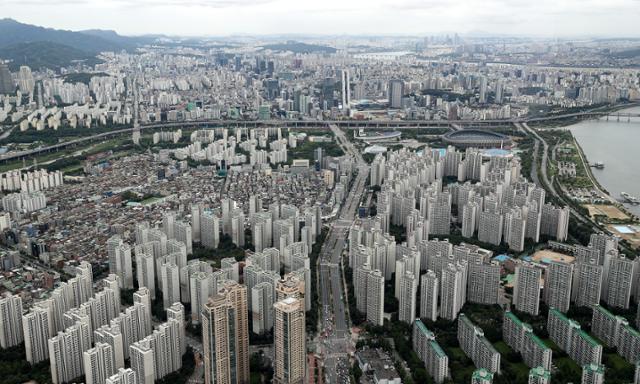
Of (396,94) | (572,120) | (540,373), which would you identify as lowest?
(540,373)

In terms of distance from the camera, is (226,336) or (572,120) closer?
(226,336)

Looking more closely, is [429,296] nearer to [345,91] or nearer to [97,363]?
[97,363]

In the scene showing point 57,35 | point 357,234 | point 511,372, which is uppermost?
point 57,35

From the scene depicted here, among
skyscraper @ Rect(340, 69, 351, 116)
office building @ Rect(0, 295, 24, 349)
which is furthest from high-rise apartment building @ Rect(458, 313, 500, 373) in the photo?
skyscraper @ Rect(340, 69, 351, 116)

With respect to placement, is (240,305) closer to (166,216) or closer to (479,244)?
(166,216)

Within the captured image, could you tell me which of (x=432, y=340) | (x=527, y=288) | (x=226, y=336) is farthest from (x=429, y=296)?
(x=226, y=336)

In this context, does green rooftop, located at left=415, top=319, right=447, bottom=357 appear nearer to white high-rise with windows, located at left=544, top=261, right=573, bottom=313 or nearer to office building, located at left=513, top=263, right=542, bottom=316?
office building, located at left=513, top=263, right=542, bottom=316

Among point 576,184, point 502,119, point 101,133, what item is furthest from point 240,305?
point 502,119
